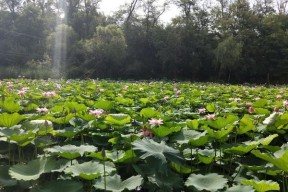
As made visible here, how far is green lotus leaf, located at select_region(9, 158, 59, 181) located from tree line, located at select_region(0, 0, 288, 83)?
2279 centimetres

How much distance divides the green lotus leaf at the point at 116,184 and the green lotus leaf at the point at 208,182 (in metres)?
0.25

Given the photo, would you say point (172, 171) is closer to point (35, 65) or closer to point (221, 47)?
point (35, 65)

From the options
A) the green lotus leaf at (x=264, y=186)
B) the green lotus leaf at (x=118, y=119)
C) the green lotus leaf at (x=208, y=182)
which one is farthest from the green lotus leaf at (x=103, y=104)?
the green lotus leaf at (x=264, y=186)

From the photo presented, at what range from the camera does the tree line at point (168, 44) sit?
2520 cm

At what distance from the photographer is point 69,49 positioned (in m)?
25.8

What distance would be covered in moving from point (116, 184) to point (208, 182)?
46 centimetres

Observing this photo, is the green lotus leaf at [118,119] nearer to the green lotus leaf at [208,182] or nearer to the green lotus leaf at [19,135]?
the green lotus leaf at [19,135]

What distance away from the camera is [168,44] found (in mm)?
27109

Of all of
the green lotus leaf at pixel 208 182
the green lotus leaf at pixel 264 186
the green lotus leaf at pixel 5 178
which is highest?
the green lotus leaf at pixel 264 186

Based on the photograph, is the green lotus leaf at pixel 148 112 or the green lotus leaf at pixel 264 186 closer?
the green lotus leaf at pixel 264 186

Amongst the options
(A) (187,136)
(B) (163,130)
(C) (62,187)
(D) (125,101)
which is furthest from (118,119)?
(D) (125,101)

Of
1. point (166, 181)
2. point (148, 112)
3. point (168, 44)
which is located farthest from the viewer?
point (168, 44)

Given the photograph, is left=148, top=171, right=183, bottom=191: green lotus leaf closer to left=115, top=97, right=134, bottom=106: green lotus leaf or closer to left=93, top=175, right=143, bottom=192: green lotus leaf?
Result: left=93, top=175, right=143, bottom=192: green lotus leaf

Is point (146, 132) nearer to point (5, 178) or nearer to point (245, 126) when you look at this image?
point (245, 126)
